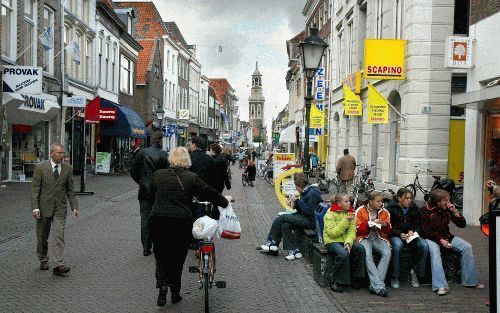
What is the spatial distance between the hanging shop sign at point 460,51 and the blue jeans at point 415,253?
6452 millimetres

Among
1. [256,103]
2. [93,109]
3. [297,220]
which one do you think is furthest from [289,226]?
[256,103]

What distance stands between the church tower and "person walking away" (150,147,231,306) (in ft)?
482

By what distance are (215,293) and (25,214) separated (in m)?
7.86

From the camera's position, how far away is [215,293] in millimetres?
6910

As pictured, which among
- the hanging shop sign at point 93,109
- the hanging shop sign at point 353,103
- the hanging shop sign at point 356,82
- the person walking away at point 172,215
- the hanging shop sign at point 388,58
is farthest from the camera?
the hanging shop sign at point 93,109

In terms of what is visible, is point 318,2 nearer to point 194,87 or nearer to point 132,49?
point 132,49

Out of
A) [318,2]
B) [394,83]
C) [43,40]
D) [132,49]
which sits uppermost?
[318,2]

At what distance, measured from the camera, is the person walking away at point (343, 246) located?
7.20 meters

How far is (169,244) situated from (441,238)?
3.73 meters

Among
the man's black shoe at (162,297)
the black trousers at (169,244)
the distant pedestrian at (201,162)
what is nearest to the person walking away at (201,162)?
the distant pedestrian at (201,162)

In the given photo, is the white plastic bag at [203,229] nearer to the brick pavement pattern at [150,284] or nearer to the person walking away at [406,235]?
the brick pavement pattern at [150,284]

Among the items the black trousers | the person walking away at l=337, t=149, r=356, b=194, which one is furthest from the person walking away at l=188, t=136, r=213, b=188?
the person walking away at l=337, t=149, r=356, b=194

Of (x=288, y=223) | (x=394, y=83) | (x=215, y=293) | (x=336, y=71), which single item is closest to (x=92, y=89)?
(x=336, y=71)

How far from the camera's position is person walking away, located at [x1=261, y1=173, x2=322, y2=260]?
9164 mm
